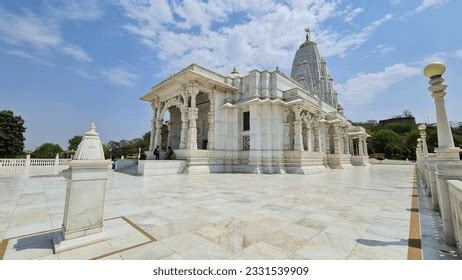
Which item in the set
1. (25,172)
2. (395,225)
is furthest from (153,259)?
(25,172)

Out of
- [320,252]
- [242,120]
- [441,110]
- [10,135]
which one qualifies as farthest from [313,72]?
[10,135]

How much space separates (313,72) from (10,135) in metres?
45.8

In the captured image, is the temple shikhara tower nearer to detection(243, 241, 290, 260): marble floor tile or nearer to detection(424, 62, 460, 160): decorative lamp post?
detection(424, 62, 460, 160): decorative lamp post

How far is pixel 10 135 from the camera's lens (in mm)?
31078

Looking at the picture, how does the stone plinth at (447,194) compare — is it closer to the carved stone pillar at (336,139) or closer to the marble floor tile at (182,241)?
the marble floor tile at (182,241)

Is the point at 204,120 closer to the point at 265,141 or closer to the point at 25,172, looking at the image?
the point at 265,141

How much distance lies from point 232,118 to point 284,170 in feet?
18.7

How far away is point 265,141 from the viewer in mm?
15430

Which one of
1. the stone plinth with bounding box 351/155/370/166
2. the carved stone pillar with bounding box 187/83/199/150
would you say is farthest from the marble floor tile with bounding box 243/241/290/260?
the stone plinth with bounding box 351/155/370/166

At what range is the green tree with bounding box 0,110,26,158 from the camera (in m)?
30.5

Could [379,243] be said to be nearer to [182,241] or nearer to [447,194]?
[447,194]

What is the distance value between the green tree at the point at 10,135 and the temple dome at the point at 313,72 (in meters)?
42.9

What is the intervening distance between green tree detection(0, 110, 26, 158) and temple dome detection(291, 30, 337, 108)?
42928 mm

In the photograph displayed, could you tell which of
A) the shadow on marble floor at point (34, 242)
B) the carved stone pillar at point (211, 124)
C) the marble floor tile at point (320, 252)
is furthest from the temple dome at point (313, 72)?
the shadow on marble floor at point (34, 242)
